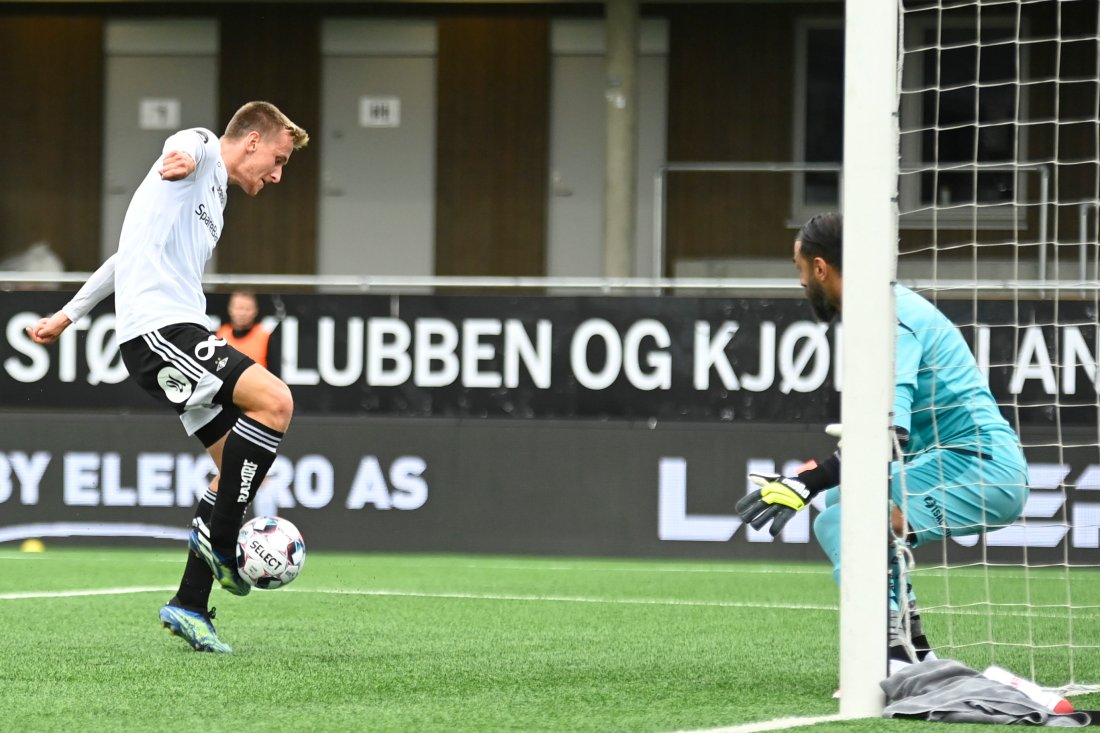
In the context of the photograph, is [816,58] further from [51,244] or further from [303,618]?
[303,618]

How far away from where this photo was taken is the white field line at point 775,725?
4.56 meters

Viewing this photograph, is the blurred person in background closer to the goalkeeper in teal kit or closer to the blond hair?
the blond hair

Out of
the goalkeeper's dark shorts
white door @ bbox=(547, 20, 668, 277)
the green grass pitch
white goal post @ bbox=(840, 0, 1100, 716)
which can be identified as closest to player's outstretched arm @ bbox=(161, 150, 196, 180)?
the green grass pitch

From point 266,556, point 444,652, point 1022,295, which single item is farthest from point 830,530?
point 1022,295

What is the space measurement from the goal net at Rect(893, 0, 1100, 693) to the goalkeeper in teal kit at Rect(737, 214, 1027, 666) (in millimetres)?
245

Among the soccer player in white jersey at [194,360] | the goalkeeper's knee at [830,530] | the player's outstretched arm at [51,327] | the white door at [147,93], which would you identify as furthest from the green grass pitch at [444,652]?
the white door at [147,93]

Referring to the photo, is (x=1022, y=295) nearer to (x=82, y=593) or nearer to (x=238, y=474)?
(x=82, y=593)

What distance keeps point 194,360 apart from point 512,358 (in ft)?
21.8

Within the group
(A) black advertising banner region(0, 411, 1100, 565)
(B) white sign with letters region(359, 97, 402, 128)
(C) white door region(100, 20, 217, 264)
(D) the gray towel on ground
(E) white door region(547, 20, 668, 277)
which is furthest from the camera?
(C) white door region(100, 20, 217, 264)

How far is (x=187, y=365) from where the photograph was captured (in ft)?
20.5

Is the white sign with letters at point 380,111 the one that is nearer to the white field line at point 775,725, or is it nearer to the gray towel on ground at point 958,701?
the gray towel on ground at point 958,701

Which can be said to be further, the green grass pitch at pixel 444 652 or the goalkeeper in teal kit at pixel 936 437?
the goalkeeper in teal kit at pixel 936 437

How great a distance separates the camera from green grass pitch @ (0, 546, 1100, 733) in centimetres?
484

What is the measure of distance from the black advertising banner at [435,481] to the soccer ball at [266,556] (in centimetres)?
608
